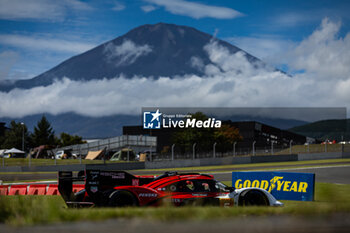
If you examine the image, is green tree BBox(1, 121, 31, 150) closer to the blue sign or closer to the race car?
the blue sign

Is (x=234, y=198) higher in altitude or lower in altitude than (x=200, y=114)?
lower

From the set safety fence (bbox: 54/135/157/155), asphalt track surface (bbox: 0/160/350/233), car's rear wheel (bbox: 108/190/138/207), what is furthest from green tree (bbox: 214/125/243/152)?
asphalt track surface (bbox: 0/160/350/233)

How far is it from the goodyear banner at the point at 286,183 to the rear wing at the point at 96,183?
5766mm

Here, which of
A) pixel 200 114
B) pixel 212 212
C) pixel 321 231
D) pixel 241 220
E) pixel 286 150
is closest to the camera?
pixel 321 231

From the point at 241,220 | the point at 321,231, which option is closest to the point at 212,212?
the point at 241,220

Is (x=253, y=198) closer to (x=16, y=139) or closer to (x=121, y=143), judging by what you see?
(x=121, y=143)

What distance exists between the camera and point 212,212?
17.7ft

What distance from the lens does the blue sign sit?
8092 centimetres

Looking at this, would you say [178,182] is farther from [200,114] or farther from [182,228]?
[200,114]

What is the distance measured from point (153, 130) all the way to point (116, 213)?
304ft

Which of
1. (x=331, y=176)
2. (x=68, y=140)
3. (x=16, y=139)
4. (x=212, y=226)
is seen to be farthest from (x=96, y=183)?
(x=68, y=140)

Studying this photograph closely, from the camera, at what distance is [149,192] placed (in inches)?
441

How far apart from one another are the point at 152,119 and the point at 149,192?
73.5 m

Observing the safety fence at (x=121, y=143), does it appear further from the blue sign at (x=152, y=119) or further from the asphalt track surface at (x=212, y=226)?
the asphalt track surface at (x=212, y=226)
